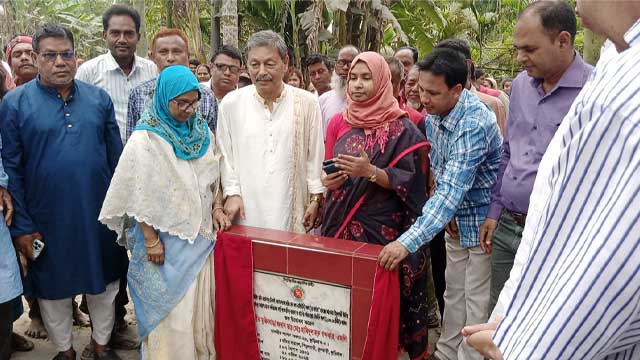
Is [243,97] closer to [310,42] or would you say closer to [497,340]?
[497,340]

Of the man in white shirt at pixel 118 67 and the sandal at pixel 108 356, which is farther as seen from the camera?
the man in white shirt at pixel 118 67

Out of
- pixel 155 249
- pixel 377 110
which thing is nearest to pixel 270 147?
pixel 377 110

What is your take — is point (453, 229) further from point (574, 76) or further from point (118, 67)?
point (118, 67)

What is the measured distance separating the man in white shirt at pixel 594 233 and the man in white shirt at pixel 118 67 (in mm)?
3510

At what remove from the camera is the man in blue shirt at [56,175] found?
3.14 m

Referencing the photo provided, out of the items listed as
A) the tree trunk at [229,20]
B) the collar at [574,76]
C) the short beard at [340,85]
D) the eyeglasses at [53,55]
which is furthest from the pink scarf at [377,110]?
the tree trunk at [229,20]

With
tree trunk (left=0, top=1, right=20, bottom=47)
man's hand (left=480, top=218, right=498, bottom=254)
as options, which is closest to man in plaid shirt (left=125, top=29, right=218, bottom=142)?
man's hand (left=480, top=218, right=498, bottom=254)

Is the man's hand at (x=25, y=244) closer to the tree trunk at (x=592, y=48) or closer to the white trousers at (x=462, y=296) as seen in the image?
the white trousers at (x=462, y=296)

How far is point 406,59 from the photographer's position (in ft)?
17.4

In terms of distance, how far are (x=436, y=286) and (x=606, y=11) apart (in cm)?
314

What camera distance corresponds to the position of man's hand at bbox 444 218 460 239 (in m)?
3.08

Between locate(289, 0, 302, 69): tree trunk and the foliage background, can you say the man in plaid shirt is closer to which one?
the foliage background

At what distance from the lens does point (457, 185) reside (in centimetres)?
264

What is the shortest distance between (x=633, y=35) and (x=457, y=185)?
1.75m
